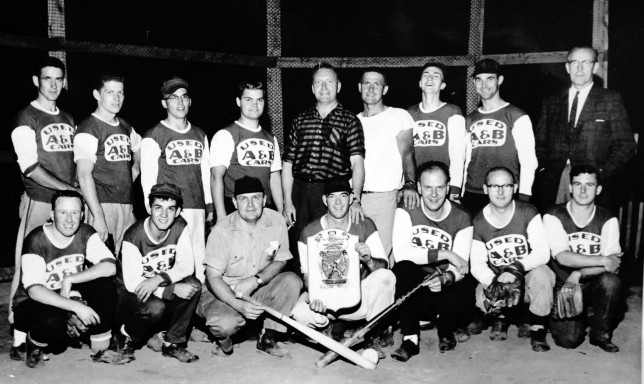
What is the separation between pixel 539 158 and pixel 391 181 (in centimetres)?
119

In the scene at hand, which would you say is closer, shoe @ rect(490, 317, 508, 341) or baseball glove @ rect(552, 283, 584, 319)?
baseball glove @ rect(552, 283, 584, 319)

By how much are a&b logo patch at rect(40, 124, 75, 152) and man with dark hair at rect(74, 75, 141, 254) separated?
13 centimetres

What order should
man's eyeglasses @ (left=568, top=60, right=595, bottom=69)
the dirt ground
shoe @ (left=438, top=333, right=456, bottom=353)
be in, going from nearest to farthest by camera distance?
the dirt ground → shoe @ (left=438, top=333, right=456, bottom=353) → man's eyeglasses @ (left=568, top=60, right=595, bottom=69)

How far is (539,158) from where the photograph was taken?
496cm

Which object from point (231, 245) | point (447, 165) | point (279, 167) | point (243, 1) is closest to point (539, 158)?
point (447, 165)

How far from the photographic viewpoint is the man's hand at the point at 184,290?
4145 millimetres

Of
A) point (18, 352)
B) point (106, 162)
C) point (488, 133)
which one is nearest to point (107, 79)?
point (106, 162)

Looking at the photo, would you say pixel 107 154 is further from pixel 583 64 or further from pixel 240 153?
pixel 583 64

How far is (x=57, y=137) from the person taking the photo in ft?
14.9

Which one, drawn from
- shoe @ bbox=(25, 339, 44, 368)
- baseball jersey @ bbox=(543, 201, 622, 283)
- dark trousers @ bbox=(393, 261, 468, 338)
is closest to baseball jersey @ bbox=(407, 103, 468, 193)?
baseball jersey @ bbox=(543, 201, 622, 283)

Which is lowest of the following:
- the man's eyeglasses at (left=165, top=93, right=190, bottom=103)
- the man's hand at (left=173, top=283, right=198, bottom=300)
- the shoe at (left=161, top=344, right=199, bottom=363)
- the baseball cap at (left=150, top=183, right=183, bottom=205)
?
the shoe at (left=161, top=344, right=199, bottom=363)

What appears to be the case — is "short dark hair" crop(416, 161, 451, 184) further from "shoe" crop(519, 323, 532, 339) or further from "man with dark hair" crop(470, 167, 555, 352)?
"shoe" crop(519, 323, 532, 339)

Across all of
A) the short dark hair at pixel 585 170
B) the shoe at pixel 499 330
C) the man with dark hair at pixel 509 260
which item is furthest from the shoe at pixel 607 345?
the short dark hair at pixel 585 170

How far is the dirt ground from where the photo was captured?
3.75m
